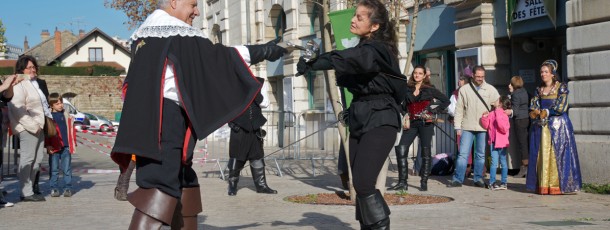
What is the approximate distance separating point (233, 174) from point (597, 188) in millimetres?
4720

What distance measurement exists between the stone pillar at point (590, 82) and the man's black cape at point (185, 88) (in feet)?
26.0

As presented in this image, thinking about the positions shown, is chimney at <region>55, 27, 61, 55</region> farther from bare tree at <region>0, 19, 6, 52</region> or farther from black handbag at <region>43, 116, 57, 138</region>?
black handbag at <region>43, 116, 57, 138</region>

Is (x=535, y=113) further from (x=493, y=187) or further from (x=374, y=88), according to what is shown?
(x=374, y=88)

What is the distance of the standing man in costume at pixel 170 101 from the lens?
5699mm

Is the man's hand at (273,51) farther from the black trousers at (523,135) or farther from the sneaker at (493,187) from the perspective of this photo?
the black trousers at (523,135)

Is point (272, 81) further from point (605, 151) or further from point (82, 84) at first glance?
point (82, 84)

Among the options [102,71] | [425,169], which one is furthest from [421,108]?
[102,71]

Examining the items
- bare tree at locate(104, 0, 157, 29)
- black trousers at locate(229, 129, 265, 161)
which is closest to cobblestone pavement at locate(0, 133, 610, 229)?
black trousers at locate(229, 129, 265, 161)

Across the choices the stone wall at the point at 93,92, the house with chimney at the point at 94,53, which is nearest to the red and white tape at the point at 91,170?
the stone wall at the point at 93,92

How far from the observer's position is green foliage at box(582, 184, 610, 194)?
12086mm

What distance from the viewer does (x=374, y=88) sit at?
23.1ft

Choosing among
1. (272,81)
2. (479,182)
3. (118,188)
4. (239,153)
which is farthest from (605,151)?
(272,81)

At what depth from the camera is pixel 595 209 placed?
33.7 ft

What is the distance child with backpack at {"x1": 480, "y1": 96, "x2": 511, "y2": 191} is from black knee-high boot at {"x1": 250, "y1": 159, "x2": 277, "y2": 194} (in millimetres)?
2981
